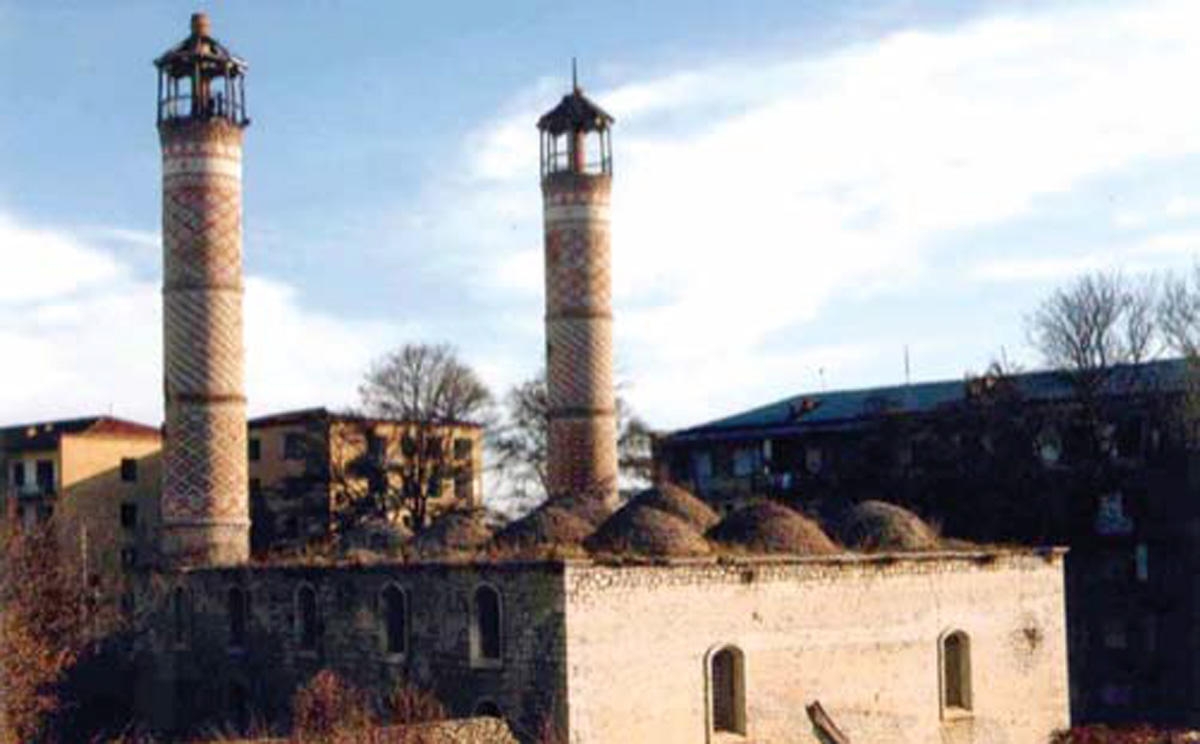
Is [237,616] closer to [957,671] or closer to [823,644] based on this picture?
[823,644]

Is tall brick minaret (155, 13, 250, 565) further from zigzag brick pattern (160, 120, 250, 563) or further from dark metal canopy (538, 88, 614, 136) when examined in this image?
dark metal canopy (538, 88, 614, 136)

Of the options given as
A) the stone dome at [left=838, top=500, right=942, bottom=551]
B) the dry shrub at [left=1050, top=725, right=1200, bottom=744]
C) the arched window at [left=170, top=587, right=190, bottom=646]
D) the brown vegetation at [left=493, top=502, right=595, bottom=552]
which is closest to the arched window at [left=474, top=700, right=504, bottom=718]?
the brown vegetation at [left=493, top=502, right=595, bottom=552]

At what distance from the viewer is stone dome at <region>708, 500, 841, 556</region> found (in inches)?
895

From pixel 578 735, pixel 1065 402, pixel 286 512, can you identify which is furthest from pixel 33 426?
pixel 578 735

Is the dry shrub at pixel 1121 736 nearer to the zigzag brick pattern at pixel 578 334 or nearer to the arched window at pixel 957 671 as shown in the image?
the arched window at pixel 957 671

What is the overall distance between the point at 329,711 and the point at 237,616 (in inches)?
248

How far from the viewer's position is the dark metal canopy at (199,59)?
93.2 feet

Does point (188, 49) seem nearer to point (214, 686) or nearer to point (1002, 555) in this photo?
point (214, 686)

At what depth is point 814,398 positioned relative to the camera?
4506cm

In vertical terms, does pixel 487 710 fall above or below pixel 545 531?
below

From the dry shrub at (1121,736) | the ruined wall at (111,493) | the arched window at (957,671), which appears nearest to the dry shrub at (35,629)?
the ruined wall at (111,493)

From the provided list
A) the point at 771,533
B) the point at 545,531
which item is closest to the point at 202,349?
the point at 545,531

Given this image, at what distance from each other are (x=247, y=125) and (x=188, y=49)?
1.70 m

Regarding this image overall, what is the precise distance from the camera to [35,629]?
22438 millimetres
